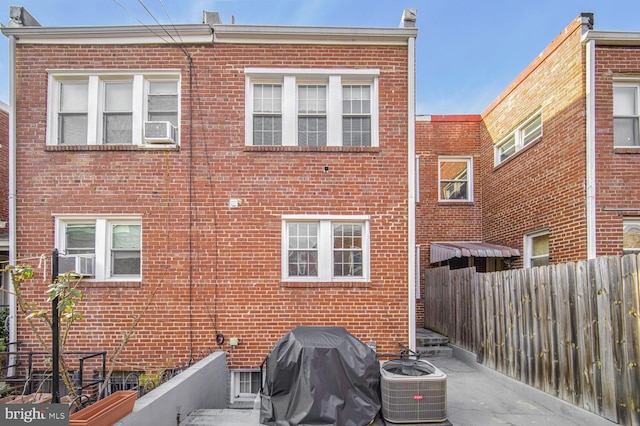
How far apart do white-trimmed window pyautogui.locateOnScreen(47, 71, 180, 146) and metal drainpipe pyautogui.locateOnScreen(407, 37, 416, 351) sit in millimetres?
4608

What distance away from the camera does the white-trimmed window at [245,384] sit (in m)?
6.86

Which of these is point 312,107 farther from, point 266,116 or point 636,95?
point 636,95

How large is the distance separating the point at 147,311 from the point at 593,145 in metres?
9.45

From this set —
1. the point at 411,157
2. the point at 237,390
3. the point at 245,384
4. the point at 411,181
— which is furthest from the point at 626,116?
the point at 237,390

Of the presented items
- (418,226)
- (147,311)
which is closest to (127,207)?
(147,311)

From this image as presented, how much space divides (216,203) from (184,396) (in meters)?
3.43

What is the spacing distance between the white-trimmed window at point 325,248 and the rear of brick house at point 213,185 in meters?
0.03

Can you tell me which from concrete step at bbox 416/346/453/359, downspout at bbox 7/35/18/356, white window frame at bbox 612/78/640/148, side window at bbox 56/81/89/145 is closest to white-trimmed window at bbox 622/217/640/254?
white window frame at bbox 612/78/640/148

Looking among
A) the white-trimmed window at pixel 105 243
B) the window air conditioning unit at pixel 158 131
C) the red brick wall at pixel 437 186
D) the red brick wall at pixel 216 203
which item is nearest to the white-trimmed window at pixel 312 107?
the red brick wall at pixel 216 203

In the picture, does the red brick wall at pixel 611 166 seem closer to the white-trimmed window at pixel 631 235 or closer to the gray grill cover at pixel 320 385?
the white-trimmed window at pixel 631 235

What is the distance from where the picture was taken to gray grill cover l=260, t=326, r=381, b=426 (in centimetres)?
448

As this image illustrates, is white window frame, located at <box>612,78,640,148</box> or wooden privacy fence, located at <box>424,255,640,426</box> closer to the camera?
wooden privacy fence, located at <box>424,255,640,426</box>

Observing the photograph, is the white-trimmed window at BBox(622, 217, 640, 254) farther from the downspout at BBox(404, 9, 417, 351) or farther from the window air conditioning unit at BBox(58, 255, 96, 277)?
the window air conditioning unit at BBox(58, 255, 96, 277)

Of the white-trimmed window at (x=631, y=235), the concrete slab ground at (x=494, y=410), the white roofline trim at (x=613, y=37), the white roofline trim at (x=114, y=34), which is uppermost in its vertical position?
the white roofline trim at (x=613, y=37)
